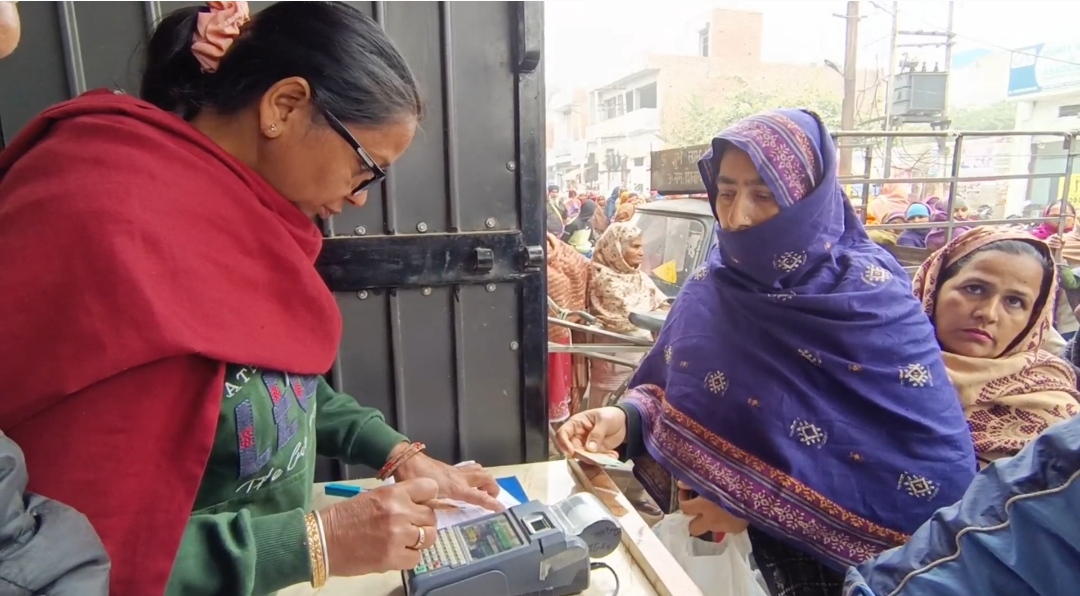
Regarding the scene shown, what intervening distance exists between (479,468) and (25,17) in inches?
41.1

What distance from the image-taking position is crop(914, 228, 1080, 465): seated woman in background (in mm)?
1392

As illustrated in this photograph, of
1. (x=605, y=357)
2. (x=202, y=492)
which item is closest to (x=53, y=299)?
(x=202, y=492)

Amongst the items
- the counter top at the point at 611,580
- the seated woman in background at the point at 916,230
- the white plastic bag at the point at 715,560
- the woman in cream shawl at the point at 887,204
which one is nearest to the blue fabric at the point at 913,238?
the seated woman in background at the point at 916,230

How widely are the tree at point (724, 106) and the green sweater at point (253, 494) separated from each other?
13.5 m

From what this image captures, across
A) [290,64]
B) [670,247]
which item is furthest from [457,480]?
[670,247]

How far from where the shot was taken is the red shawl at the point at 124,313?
54 centimetres

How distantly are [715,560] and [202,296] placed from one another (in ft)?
4.09

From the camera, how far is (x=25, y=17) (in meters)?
1.02

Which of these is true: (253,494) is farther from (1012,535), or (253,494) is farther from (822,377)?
(822,377)

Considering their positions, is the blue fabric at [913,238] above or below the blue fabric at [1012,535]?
below

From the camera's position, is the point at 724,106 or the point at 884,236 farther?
the point at 724,106

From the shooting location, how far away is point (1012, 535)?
604 mm

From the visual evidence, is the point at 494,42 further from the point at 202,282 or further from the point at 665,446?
the point at 665,446

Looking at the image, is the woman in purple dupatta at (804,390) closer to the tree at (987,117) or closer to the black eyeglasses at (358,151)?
the black eyeglasses at (358,151)
